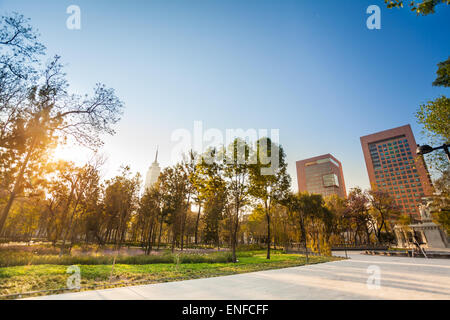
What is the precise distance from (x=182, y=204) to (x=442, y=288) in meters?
26.2

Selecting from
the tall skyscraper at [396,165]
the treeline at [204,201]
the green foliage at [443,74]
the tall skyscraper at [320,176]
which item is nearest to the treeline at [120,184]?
the treeline at [204,201]

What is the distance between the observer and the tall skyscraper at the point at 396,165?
107 m

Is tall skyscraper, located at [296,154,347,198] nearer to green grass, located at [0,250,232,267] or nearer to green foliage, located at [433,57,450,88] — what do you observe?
green foliage, located at [433,57,450,88]

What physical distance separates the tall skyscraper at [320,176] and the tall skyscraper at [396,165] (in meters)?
27.6

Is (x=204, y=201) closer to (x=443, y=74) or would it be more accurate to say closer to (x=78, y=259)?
(x=78, y=259)

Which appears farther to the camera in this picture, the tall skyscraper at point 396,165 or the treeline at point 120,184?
the tall skyscraper at point 396,165

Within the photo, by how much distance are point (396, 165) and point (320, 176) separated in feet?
159

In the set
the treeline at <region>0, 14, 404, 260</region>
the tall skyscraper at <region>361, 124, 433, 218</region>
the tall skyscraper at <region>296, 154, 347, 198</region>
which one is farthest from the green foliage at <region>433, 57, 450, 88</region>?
the tall skyscraper at <region>296, 154, 347, 198</region>

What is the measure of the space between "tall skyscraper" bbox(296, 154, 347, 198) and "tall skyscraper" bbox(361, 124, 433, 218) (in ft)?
90.5

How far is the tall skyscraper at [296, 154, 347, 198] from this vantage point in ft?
470

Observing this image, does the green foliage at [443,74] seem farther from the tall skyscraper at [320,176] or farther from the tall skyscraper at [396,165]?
the tall skyscraper at [320,176]

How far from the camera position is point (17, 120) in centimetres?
973

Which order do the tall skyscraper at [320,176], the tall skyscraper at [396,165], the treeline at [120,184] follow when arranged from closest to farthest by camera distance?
the treeline at [120,184]
the tall skyscraper at [396,165]
the tall skyscraper at [320,176]

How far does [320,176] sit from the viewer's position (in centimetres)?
15288
